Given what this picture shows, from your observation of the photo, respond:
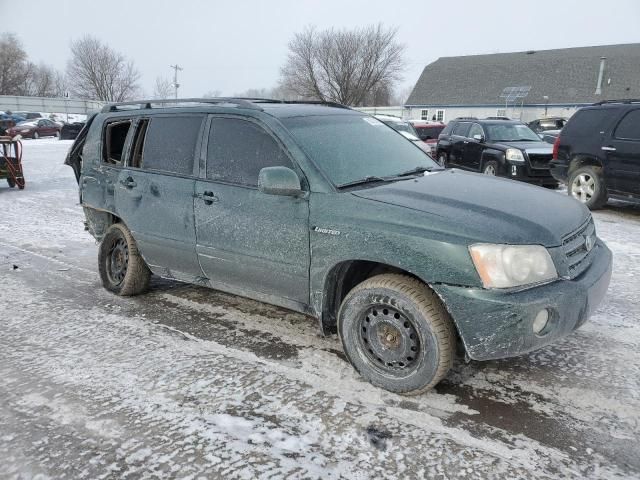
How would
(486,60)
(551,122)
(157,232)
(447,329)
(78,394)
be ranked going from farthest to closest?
(486,60)
(551,122)
(157,232)
(78,394)
(447,329)

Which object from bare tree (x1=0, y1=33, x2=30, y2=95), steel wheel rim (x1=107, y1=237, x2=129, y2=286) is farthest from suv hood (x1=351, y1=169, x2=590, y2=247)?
bare tree (x1=0, y1=33, x2=30, y2=95)

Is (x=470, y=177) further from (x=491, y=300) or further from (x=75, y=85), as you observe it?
(x=75, y=85)

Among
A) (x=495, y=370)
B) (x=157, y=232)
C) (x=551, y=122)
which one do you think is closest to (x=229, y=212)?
(x=157, y=232)

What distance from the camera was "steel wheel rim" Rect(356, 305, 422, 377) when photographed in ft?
9.91

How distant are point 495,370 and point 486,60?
2266 inches

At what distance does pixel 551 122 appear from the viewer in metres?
26.2

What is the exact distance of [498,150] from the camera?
1135cm

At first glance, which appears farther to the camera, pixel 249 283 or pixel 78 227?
pixel 78 227

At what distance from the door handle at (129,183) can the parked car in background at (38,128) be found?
34130mm

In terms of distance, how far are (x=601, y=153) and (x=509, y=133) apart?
373 cm

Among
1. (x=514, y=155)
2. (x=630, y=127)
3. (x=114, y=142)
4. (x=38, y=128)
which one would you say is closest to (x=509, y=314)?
(x=114, y=142)

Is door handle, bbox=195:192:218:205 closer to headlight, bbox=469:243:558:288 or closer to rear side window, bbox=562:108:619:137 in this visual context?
headlight, bbox=469:243:558:288

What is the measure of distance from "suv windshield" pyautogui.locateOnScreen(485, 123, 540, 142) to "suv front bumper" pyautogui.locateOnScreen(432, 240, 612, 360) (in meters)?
9.79

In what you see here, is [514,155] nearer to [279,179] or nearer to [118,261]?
[118,261]
